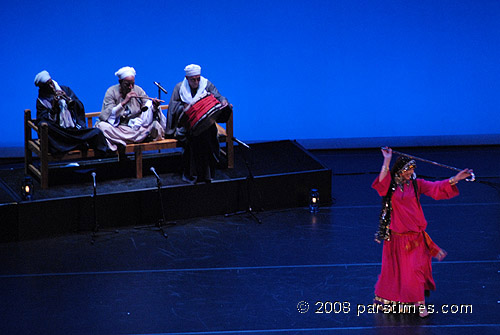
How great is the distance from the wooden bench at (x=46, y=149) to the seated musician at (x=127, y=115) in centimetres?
9

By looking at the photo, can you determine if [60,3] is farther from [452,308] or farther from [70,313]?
[452,308]

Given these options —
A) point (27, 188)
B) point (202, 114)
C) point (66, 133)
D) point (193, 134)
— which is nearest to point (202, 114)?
point (202, 114)

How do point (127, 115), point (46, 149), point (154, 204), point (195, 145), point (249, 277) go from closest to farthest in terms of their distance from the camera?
1. point (249, 277)
2. point (46, 149)
3. point (154, 204)
4. point (195, 145)
5. point (127, 115)

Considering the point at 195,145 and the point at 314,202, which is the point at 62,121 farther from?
the point at 314,202

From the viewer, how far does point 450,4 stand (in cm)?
1012

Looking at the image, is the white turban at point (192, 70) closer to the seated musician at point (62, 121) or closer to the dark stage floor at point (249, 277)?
the seated musician at point (62, 121)

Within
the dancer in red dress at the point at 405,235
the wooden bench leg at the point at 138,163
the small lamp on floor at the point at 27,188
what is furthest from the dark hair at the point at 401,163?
the small lamp on floor at the point at 27,188

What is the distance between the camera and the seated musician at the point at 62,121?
7516 millimetres

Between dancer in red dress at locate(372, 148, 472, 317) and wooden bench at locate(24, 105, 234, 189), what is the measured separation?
275cm

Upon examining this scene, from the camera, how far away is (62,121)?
776 cm

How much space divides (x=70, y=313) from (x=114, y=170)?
7.78ft

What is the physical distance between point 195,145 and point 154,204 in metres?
0.66

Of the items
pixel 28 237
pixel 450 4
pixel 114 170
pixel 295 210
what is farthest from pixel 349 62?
pixel 28 237

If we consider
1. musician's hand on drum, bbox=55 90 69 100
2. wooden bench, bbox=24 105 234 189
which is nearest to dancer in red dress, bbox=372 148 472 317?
wooden bench, bbox=24 105 234 189
